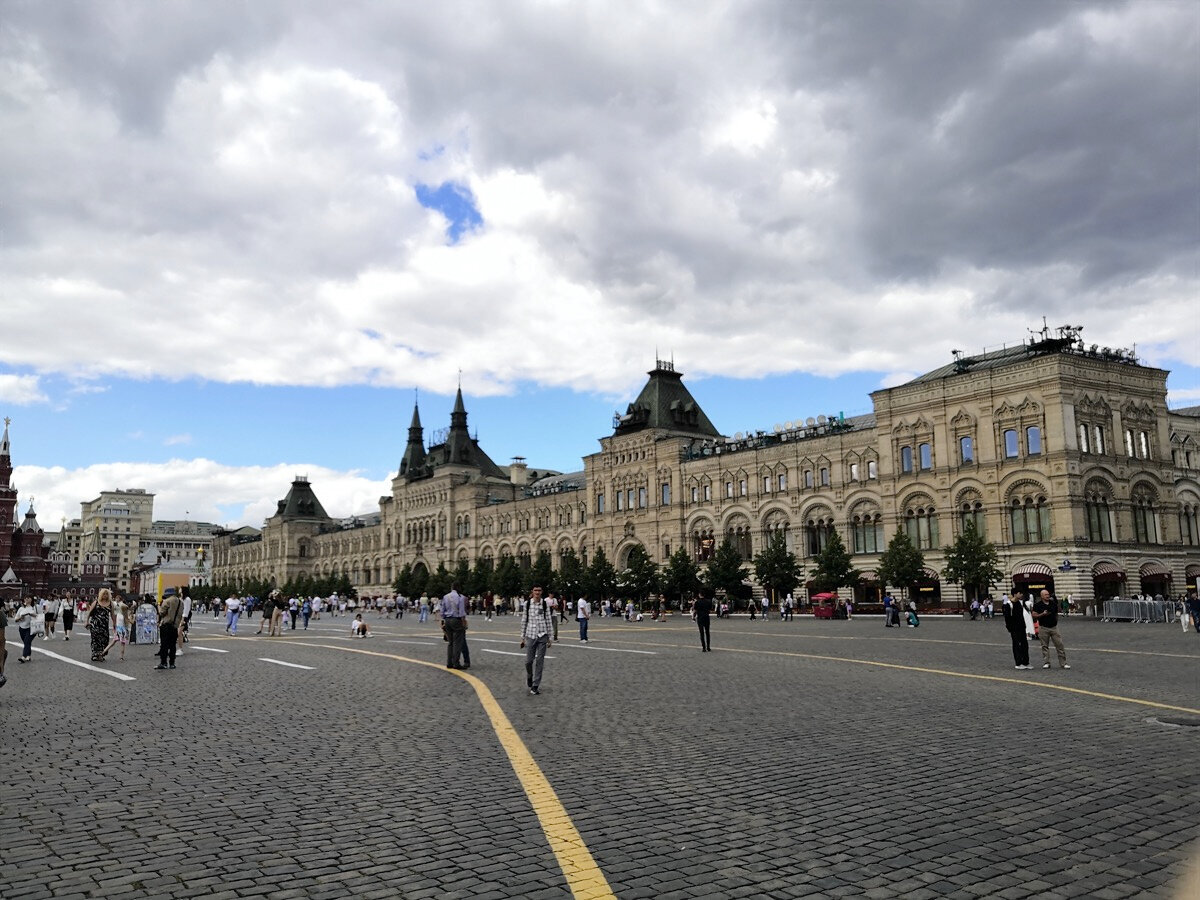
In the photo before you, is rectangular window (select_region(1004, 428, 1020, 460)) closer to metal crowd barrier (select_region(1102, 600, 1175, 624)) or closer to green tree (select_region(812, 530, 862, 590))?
green tree (select_region(812, 530, 862, 590))

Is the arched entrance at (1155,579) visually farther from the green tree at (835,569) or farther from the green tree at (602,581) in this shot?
the green tree at (602,581)

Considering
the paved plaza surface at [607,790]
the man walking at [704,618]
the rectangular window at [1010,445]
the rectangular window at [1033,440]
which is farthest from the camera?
the rectangular window at [1010,445]

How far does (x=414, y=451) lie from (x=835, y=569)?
276 ft

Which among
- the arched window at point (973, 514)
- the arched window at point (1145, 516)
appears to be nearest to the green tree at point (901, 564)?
the arched window at point (973, 514)

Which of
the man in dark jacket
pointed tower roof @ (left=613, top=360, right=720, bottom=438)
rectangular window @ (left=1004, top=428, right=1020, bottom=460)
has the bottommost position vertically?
the man in dark jacket

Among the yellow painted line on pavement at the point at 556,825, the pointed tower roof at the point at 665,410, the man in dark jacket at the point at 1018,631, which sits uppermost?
the pointed tower roof at the point at 665,410

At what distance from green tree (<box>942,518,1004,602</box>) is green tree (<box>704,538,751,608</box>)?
53.3 ft

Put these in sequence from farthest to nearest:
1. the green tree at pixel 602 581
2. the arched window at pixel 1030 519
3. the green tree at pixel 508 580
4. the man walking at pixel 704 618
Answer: the green tree at pixel 508 580
the green tree at pixel 602 581
the arched window at pixel 1030 519
the man walking at pixel 704 618

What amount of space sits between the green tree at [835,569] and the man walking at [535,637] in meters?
49.7

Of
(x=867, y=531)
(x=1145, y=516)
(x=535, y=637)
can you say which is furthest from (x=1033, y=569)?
(x=535, y=637)

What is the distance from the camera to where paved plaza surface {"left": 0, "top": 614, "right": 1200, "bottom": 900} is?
5891mm

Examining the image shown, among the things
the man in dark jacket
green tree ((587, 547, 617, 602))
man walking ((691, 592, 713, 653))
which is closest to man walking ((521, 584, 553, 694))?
man walking ((691, 592, 713, 653))

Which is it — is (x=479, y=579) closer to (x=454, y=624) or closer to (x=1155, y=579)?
(x=1155, y=579)

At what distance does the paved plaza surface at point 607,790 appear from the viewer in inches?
232
